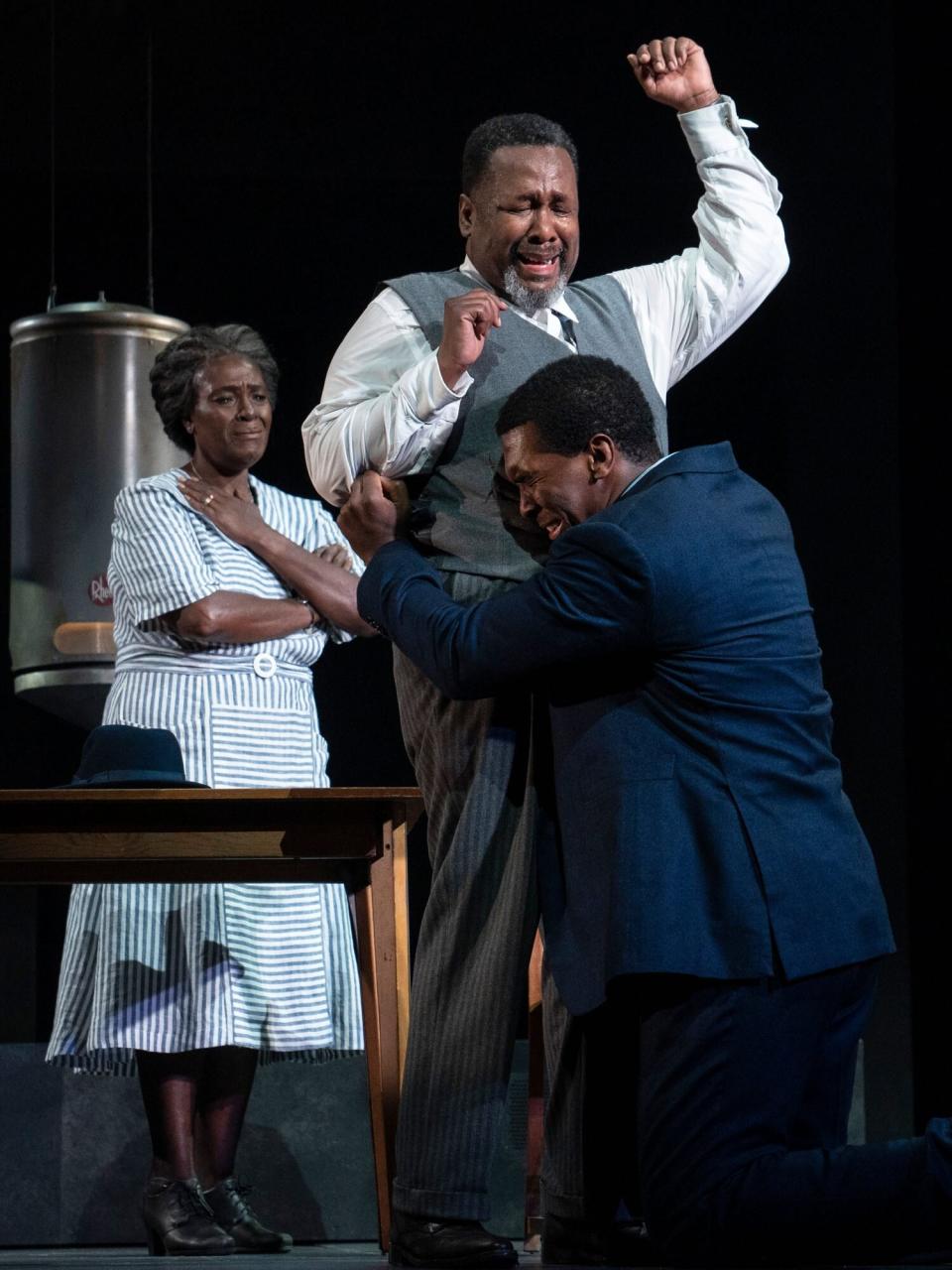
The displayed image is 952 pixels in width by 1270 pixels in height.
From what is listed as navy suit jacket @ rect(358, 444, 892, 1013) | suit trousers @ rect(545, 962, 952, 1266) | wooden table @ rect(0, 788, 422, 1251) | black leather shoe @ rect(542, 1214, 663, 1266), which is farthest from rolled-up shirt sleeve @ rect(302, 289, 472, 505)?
black leather shoe @ rect(542, 1214, 663, 1266)

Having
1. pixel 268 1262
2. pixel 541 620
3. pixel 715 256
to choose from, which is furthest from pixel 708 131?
pixel 268 1262

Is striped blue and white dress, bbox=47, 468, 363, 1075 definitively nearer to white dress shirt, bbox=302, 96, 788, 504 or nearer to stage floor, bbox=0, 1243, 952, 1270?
stage floor, bbox=0, 1243, 952, 1270

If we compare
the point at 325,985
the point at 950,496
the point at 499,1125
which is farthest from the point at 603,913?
the point at 950,496

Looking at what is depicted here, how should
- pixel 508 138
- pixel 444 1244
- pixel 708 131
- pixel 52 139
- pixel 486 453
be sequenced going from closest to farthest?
1. pixel 444 1244
2. pixel 486 453
3. pixel 508 138
4. pixel 708 131
5. pixel 52 139

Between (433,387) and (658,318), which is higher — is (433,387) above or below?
below

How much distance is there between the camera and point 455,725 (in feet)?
7.33

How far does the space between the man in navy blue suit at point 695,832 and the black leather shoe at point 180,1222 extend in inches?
33.1

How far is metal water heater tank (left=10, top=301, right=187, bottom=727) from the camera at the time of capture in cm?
491

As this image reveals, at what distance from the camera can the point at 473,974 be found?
7.09 ft

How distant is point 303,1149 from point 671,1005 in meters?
1.68

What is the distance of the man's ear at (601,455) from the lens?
84.7 inches

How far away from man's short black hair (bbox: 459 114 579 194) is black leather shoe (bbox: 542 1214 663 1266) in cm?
130

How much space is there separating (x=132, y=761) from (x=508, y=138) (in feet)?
3.38

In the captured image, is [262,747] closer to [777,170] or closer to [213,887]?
[213,887]
